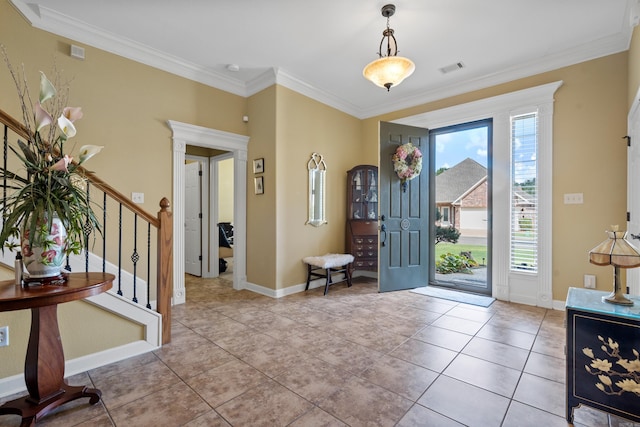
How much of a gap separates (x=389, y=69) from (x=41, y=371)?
10.9 ft

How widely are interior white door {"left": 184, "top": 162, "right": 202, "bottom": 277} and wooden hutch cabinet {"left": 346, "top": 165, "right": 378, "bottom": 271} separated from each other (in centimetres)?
271

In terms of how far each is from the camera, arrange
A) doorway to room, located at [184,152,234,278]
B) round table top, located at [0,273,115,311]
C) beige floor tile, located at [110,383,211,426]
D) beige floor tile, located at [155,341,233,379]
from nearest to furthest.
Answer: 1. round table top, located at [0,273,115,311]
2. beige floor tile, located at [110,383,211,426]
3. beige floor tile, located at [155,341,233,379]
4. doorway to room, located at [184,152,234,278]

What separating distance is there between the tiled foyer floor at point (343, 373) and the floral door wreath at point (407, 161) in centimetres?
197

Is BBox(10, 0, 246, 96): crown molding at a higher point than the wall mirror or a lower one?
higher

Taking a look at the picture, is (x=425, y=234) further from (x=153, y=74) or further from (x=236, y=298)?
(x=153, y=74)

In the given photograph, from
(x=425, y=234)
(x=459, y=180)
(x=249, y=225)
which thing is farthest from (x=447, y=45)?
(x=249, y=225)

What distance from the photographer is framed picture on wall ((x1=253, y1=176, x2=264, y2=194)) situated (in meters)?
4.28

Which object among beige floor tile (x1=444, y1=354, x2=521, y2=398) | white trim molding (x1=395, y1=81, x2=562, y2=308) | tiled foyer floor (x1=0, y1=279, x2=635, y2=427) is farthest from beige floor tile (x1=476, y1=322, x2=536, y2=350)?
white trim molding (x1=395, y1=81, x2=562, y2=308)

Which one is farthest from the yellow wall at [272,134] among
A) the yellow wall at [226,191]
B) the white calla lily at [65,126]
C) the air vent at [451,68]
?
the yellow wall at [226,191]

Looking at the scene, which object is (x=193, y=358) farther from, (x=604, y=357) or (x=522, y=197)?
(x=522, y=197)

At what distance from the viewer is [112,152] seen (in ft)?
10.7

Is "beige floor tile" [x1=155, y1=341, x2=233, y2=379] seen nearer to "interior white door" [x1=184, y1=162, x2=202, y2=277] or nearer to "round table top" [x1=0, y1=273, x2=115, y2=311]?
"round table top" [x1=0, y1=273, x2=115, y2=311]

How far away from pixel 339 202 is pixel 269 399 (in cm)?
358

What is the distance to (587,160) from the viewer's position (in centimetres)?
336
